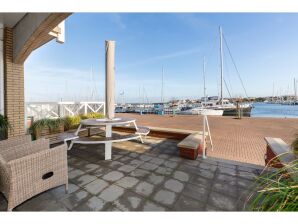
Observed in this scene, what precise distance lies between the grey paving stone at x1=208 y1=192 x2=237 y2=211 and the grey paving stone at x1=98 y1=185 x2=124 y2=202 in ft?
3.93

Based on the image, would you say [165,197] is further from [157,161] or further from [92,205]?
[157,161]

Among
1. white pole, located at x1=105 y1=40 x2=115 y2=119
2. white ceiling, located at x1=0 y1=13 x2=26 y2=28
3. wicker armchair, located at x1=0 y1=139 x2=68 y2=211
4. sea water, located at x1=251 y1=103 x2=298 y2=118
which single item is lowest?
sea water, located at x1=251 y1=103 x2=298 y2=118

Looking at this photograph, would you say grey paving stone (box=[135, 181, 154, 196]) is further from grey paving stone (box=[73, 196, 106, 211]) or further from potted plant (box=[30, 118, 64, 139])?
potted plant (box=[30, 118, 64, 139])

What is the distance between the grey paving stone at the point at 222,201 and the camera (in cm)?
193

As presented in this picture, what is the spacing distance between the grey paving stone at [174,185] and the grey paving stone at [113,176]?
0.79m

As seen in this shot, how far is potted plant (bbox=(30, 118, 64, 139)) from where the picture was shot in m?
4.53

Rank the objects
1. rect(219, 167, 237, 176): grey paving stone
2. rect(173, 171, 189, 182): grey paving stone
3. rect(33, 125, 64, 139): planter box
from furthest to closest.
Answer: rect(33, 125, 64, 139): planter box, rect(219, 167, 237, 176): grey paving stone, rect(173, 171, 189, 182): grey paving stone

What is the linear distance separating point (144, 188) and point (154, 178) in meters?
0.35

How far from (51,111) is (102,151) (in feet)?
10.6

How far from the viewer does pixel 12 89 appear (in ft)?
14.3

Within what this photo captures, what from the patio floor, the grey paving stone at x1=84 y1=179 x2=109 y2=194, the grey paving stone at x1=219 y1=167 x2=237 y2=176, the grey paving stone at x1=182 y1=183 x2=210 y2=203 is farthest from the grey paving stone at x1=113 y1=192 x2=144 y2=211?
the grey paving stone at x1=219 y1=167 x2=237 y2=176

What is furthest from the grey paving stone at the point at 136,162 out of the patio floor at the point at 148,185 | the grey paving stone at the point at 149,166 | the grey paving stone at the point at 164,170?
the grey paving stone at the point at 164,170

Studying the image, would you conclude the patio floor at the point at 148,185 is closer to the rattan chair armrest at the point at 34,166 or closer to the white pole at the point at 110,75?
the rattan chair armrest at the point at 34,166
